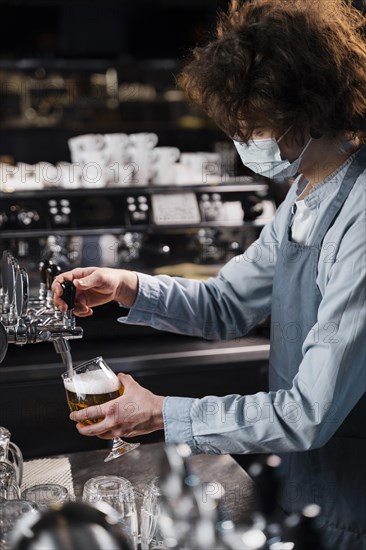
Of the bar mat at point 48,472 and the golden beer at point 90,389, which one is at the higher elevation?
the golden beer at point 90,389

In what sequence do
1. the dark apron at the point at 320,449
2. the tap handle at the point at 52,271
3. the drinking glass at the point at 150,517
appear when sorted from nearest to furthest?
the drinking glass at the point at 150,517, the dark apron at the point at 320,449, the tap handle at the point at 52,271

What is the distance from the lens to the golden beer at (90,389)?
148cm

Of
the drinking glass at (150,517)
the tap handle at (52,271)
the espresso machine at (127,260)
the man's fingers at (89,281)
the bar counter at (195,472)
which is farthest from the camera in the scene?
the espresso machine at (127,260)

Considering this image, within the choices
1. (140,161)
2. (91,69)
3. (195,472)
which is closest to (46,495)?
(195,472)

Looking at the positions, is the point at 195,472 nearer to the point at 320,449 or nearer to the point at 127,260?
the point at 320,449

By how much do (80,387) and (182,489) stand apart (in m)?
0.54

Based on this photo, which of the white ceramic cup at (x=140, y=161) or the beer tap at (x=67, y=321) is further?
the white ceramic cup at (x=140, y=161)

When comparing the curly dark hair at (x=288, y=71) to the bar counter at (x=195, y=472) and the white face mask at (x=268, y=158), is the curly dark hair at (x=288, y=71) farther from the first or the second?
the bar counter at (x=195, y=472)

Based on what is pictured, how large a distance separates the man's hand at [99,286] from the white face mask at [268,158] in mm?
434

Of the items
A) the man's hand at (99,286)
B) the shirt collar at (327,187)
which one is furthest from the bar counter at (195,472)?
the shirt collar at (327,187)

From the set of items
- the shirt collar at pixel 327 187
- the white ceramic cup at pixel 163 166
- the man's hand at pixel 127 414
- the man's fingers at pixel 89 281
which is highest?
the shirt collar at pixel 327 187

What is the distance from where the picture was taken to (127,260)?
344 cm

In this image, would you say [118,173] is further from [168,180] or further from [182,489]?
[182,489]

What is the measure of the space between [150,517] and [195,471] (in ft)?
1.42
